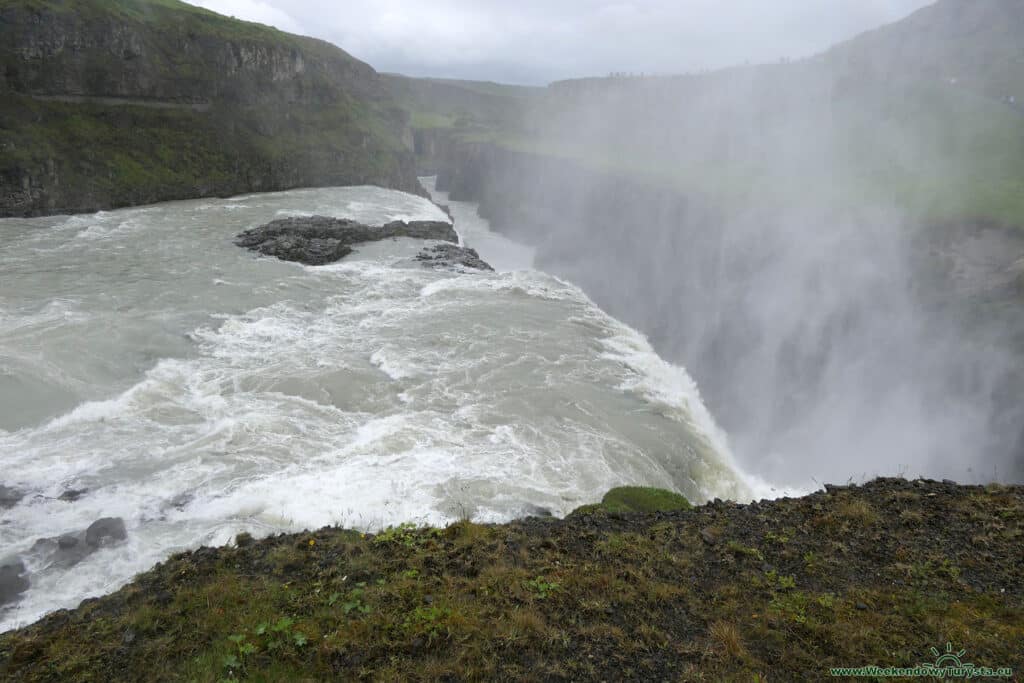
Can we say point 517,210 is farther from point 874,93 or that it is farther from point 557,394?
point 557,394

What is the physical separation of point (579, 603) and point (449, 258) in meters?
32.5

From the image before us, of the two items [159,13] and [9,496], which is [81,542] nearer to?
[9,496]

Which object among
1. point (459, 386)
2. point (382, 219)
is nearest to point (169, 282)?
point (459, 386)

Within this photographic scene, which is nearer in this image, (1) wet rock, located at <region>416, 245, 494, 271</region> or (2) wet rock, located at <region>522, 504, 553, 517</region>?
(2) wet rock, located at <region>522, 504, 553, 517</region>

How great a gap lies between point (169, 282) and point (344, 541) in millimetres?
25554

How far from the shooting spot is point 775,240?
4053 centimetres

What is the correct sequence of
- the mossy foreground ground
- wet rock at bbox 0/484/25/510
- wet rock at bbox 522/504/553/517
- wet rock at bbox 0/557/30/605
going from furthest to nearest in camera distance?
wet rock at bbox 522/504/553/517
wet rock at bbox 0/484/25/510
wet rock at bbox 0/557/30/605
the mossy foreground ground

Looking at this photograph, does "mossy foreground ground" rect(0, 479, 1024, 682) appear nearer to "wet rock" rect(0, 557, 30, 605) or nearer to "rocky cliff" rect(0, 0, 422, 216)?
"wet rock" rect(0, 557, 30, 605)

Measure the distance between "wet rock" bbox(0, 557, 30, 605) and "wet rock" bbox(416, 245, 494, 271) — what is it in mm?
28279

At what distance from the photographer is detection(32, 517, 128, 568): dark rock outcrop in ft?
34.6

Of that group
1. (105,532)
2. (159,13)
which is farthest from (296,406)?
(159,13)

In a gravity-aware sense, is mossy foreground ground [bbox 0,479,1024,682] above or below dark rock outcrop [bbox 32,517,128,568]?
above

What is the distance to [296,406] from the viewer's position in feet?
57.7

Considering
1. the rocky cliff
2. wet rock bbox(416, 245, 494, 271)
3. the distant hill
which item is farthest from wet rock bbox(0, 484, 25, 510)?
the distant hill
